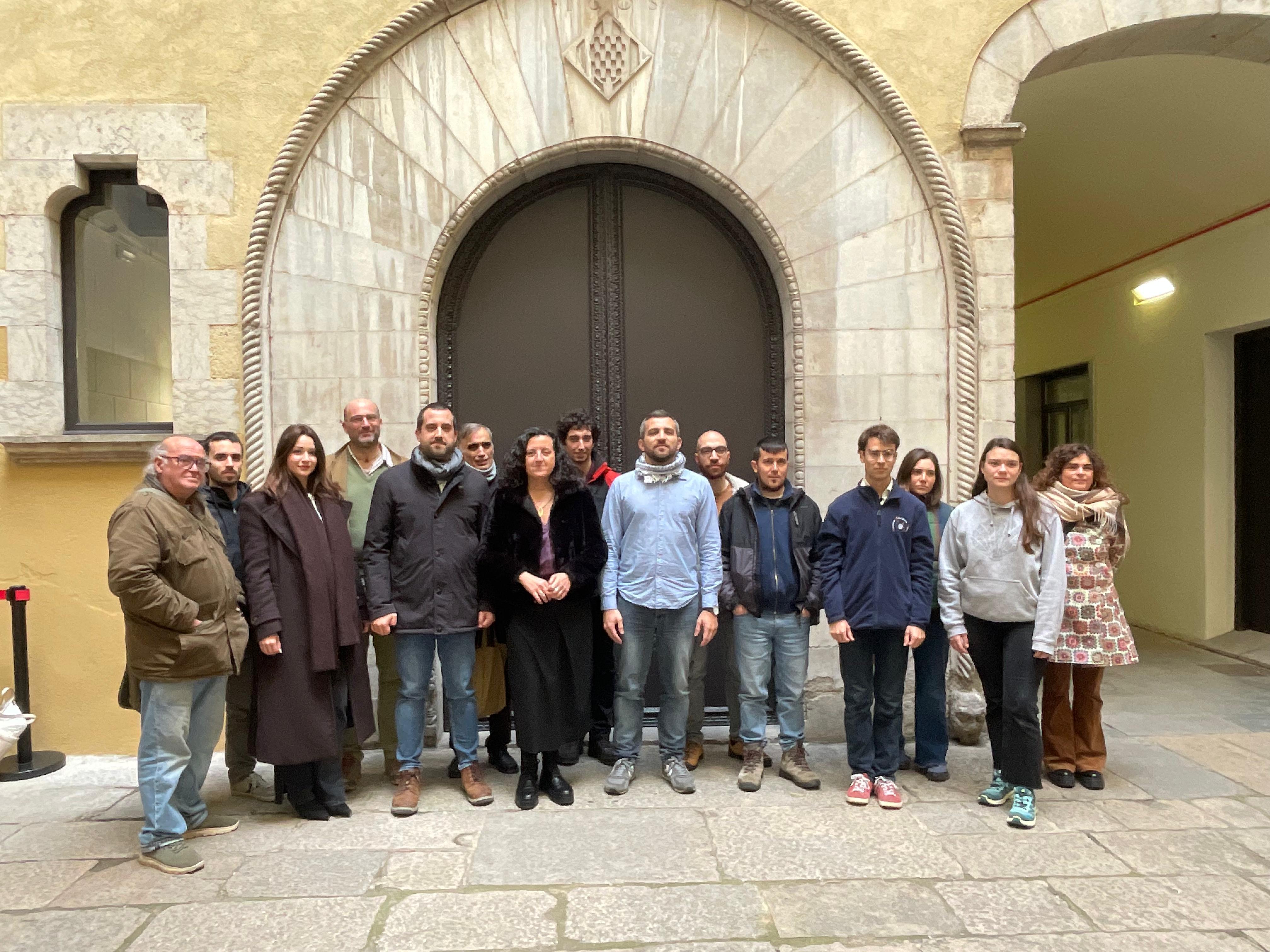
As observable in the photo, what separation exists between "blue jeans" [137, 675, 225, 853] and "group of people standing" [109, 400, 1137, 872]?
0.5 inches

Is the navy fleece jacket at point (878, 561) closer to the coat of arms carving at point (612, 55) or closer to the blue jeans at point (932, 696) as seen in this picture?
the blue jeans at point (932, 696)

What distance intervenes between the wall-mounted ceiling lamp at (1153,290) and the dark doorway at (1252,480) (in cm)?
87

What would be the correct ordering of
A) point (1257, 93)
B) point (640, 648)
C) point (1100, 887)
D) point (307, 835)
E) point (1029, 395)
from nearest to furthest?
1. point (1100, 887)
2. point (307, 835)
3. point (640, 648)
4. point (1257, 93)
5. point (1029, 395)

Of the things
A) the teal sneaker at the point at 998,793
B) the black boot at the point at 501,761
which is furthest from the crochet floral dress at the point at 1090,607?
the black boot at the point at 501,761

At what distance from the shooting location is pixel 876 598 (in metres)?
4.35

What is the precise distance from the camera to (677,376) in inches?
227

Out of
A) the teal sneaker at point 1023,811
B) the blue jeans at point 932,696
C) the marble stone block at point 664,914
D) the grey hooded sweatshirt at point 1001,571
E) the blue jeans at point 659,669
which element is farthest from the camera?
the blue jeans at point 932,696

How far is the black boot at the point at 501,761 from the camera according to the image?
4.83m

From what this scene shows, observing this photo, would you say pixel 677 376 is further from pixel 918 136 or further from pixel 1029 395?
pixel 1029 395

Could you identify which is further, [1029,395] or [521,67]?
[1029,395]

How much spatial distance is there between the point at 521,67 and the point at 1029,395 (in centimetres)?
936

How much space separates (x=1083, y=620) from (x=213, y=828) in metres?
4.33

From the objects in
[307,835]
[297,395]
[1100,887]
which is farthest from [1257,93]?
[307,835]

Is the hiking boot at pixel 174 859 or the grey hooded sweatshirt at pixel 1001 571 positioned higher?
the grey hooded sweatshirt at pixel 1001 571
